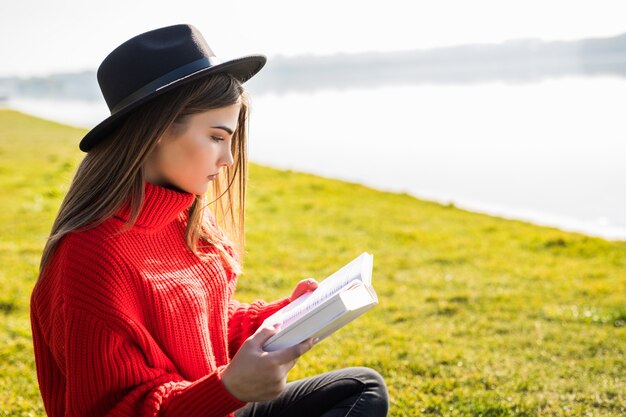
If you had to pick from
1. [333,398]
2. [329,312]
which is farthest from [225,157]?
[333,398]

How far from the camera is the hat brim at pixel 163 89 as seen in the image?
1.65 meters

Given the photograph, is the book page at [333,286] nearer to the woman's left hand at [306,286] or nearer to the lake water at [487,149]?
the woman's left hand at [306,286]

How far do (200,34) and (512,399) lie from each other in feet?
7.96

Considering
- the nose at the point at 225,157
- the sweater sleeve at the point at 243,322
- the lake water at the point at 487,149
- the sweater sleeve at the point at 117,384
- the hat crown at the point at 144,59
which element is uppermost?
the hat crown at the point at 144,59

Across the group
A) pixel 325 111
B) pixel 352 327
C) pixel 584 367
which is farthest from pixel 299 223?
pixel 325 111

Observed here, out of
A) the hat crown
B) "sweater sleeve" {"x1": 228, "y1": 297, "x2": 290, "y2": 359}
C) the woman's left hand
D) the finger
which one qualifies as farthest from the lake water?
the finger

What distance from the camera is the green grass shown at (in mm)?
3510

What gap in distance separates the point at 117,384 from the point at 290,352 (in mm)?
413

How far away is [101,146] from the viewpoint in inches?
69.8

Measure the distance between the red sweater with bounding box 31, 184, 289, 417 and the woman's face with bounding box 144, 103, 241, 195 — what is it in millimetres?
50

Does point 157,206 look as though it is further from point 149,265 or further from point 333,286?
point 333,286

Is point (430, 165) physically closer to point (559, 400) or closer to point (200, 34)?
point (559, 400)

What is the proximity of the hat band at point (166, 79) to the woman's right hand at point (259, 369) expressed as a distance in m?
0.65

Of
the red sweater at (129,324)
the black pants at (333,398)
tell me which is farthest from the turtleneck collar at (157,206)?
the black pants at (333,398)
